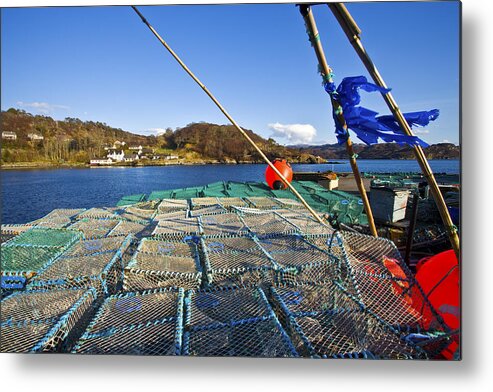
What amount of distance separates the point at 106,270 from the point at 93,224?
170cm

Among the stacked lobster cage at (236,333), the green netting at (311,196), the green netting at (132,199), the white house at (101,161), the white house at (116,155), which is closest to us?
the stacked lobster cage at (236,333)

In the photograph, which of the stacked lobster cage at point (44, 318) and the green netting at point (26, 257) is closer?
the stacked lobster cage at point (44, 318)

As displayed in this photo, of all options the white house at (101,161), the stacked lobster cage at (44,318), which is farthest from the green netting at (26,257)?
the white house at (101,161)

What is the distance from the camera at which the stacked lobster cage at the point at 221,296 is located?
5.80ft

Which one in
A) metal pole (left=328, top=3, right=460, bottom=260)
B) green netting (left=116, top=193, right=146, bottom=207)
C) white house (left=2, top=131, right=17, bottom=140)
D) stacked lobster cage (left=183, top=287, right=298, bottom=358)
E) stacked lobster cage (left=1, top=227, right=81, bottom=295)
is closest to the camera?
stacked lobster cage (left=183, top=287, right=298, bottom=358)

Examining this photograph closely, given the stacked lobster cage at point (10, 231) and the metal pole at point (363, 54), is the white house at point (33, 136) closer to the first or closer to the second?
the stacked lobster cage at point (10, 231)

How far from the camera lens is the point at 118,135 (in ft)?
15.9

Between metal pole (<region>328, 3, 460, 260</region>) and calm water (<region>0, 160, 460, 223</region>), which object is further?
calm water (<region>0, 160, 460, 223</region>)

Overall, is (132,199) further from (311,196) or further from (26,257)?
(26,257)

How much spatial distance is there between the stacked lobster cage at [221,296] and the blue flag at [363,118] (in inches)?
32.4

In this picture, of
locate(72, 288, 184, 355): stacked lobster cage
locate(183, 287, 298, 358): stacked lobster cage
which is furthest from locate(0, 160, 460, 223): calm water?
locate(183, 287, 298, 358): stacked lobster cage

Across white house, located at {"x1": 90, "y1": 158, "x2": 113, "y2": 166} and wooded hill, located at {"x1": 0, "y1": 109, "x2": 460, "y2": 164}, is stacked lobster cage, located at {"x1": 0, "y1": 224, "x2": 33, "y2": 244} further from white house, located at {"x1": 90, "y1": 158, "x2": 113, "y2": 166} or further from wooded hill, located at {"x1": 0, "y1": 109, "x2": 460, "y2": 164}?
white house, located at {"x1": 90, "y1": 158, "x2": 113, "y2": 166}

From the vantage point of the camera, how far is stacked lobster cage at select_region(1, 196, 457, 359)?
5.80 feet

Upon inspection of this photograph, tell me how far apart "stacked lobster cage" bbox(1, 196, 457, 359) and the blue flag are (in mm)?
824
